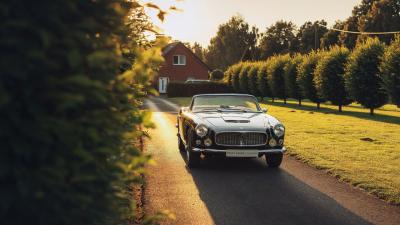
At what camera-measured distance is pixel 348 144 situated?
1380cm

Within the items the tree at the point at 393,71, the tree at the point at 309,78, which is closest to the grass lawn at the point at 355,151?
the tree at the point at 393,71

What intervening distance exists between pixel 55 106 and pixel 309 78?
3206 centimetres

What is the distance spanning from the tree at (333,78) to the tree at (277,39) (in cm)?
6753

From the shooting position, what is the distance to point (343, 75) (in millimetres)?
28047

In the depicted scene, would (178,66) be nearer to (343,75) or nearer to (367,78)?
(343,75)

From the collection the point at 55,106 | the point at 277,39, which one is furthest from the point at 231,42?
the point at 55,106

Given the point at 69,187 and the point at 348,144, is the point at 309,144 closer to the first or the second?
the point at 348,144

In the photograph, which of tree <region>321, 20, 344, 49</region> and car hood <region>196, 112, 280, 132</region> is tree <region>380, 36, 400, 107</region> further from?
tree <region>321, 20, 344, 49</region>

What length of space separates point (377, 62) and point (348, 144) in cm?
1455

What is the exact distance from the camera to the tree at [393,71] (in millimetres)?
23031

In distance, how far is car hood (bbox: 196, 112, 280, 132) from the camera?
9.27 meters

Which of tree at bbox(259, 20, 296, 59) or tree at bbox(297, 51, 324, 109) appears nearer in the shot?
tree at bbox(297, 51, 324, 109)

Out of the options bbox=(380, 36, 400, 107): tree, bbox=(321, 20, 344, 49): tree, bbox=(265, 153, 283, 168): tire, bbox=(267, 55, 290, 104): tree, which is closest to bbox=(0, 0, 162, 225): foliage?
bbox=(265, 153, 283, 168): tire

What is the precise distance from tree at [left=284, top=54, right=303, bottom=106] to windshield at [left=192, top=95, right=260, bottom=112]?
993 inches
